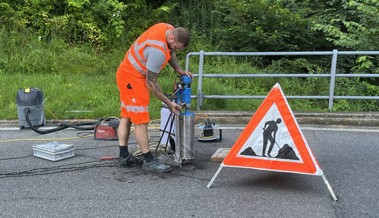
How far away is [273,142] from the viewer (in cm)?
460

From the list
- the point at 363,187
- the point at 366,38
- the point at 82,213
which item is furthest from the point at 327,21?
the point at 82,213

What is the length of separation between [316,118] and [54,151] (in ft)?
14.5

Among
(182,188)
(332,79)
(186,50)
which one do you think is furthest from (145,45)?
(186,50)

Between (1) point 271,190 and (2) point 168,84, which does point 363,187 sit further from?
(2) point 168,84

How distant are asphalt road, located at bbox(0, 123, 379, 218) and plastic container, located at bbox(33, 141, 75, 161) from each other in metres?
0.07

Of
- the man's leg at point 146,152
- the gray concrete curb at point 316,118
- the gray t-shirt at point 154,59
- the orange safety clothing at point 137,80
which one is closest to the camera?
the gray t-shirt at point 154,59

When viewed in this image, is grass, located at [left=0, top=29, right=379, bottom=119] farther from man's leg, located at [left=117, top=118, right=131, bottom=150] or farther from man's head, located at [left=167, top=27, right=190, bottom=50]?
man's head, located at [left=167, top=27, right=190, bottom=50]

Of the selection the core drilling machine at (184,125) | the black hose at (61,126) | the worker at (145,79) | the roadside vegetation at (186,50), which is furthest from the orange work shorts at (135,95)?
the roadside vegetation at (186,50)

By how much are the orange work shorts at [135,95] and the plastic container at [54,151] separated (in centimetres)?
114

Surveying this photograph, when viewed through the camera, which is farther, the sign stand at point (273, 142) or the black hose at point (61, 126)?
the black hose at point (61, 126)

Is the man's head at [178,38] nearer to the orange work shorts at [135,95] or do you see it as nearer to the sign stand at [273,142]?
the orange work shorts at [135,95]

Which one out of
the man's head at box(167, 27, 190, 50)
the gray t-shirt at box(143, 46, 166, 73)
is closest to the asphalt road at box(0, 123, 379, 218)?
the gray t-shirt at box(143, 46, 166, 73)

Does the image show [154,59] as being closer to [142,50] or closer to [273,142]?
[142,50]

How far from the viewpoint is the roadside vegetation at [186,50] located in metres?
9.05
